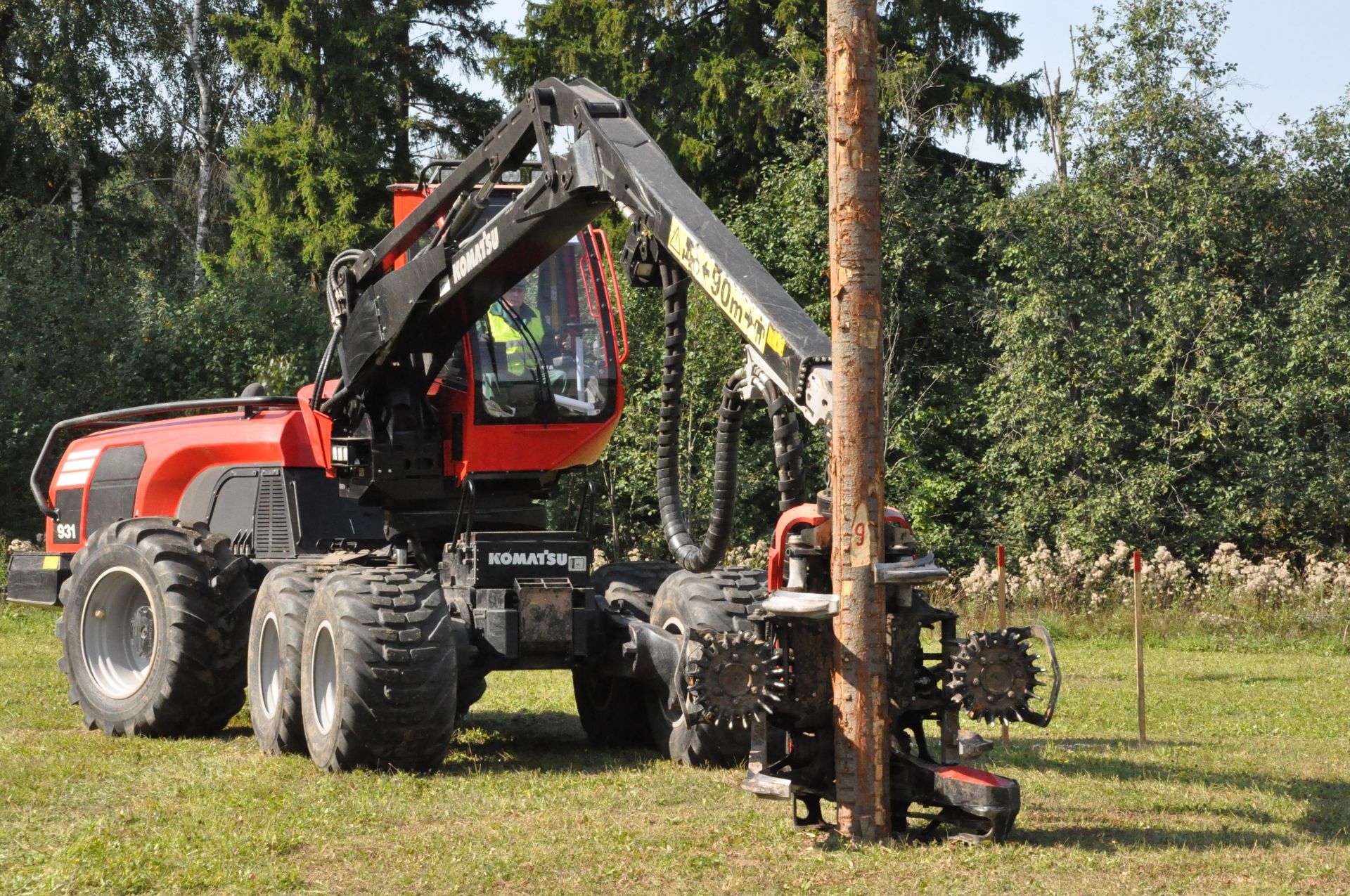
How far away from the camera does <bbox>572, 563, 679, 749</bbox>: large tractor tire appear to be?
10.4 meters

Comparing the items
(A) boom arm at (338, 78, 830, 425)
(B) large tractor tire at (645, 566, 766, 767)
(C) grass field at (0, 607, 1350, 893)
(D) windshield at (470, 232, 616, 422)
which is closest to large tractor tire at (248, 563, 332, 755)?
(C) grass field at (0, 607, 1350, 893)

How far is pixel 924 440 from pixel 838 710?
72.2 ft

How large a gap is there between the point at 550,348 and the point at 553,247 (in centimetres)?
138

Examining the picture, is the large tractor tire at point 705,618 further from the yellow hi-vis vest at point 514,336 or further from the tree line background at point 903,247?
the tree line background at point 903,247

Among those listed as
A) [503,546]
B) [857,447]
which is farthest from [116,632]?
[857,447]

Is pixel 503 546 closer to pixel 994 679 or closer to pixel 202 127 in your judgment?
pixel 994 679

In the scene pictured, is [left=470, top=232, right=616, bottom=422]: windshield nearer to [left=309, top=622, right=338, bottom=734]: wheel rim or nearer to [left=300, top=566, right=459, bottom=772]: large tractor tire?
[left=300, top=566, right=459, bottom=772]: large tractor tire

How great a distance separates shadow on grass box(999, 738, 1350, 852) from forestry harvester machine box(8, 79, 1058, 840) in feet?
1.39

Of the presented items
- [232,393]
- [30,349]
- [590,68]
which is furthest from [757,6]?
[30,349]

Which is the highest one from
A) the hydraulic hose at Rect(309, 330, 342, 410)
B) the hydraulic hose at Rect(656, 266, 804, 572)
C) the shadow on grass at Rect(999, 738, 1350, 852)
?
the hydraulic hose at Rect(309, 330, 342, 410)

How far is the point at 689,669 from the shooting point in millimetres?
6855

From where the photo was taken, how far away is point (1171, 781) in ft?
29.1

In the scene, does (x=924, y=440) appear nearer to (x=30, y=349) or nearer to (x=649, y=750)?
(x=30, y=349)

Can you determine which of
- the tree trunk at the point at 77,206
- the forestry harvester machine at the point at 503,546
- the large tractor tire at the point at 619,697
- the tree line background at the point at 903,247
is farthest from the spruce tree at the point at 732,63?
the large tractor tire at the point at 619,697
